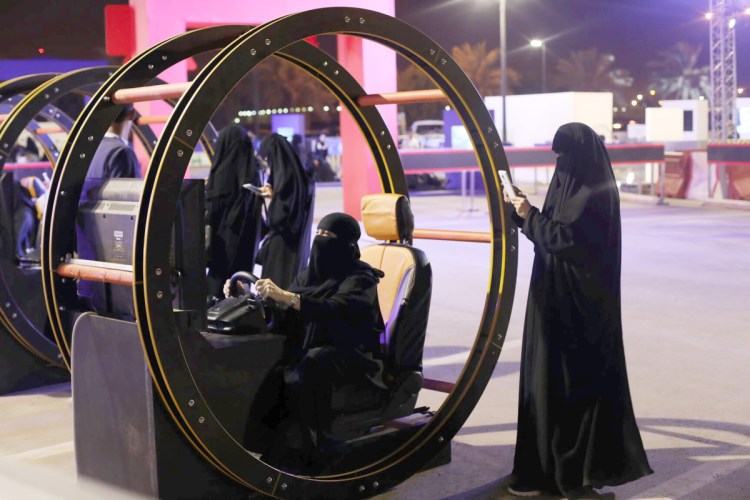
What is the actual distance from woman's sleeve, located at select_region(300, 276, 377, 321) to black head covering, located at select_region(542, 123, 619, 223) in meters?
1.00

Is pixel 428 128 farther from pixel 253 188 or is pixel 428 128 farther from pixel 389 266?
pixel 389 266

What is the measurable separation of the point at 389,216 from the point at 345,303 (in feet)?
2.81

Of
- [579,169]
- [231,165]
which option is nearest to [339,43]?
[231,165]

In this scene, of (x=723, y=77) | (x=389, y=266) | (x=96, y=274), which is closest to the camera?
(x=96, y=274)

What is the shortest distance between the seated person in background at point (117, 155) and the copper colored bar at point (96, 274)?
1.83m

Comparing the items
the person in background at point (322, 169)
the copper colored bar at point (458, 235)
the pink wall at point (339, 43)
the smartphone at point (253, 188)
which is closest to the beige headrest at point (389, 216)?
the copper colored bar at point (458, 235)

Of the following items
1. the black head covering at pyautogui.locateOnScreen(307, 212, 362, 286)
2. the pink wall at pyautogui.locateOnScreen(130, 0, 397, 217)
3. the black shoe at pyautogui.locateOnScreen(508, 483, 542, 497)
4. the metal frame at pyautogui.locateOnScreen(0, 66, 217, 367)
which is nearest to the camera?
the black head covering at pyautogui.locateOnScreen(307, 212, 362, 286)

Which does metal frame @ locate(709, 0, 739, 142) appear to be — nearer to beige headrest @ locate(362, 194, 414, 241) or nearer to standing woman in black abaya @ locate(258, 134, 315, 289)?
standing woman in black abaya @ locate(258, 134, 315, 289)

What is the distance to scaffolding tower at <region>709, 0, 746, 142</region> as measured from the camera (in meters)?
25.5

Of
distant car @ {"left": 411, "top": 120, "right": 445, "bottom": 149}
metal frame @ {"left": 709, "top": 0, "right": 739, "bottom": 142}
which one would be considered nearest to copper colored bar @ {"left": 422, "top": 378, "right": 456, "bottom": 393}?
metal frame @ {"left": 709, "top": 0, "right": 739, "bottom": 142}

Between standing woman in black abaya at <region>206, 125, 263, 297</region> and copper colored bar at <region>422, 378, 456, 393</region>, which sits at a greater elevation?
standing woman in black abaya at <region>206, 125, 263, 297</region>

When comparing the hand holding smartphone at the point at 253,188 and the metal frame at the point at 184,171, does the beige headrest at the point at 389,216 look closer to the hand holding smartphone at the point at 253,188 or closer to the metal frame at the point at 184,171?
the metal frame at the point at 184,171

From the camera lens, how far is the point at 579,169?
→ 16.4ft

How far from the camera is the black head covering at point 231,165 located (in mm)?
8227
